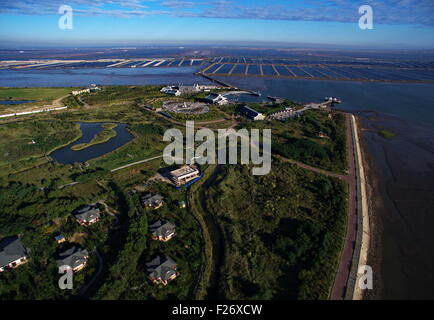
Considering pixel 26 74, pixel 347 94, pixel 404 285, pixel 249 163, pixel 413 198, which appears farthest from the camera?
pixel 26 74

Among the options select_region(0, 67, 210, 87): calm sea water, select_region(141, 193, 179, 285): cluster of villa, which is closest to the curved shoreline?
select_region(141, 193, 179, 285): cluster of villa

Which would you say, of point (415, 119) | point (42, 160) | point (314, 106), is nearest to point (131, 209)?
point (42, 160)

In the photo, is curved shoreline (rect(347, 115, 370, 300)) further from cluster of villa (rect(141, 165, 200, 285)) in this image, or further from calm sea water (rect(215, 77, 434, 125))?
calm sea water (rect(215, 77, 434, 125))

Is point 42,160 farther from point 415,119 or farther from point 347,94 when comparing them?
point 347,94

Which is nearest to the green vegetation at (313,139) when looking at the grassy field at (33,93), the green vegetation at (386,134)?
the green vegetation at (386,134)

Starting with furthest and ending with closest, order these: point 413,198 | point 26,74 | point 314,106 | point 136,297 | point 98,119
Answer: point 26,74, point 314,106, point 98,119, point 413,198, point 136,297

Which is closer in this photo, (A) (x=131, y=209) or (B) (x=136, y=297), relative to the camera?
(B) (x=136, y=297)

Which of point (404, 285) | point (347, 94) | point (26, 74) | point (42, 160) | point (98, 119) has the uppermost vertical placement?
point (26, 74)
